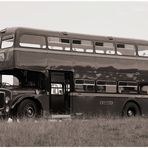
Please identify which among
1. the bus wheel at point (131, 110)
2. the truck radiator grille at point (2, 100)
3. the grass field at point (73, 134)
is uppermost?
the truck radiator grille at point (2, 100)

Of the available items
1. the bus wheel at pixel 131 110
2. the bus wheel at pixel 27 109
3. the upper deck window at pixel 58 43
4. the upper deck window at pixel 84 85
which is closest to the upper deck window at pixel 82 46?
the upper deck window at pixel 58 43

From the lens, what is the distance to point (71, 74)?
64.7ft

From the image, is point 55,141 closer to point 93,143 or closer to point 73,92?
point 93,143

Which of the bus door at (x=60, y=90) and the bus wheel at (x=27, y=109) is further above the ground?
the bus door at (x=60, y=90)

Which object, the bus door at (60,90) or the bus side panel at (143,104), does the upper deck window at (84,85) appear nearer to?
the bus door at (60,90)

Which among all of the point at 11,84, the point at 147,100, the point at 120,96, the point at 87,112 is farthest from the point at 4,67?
the point at 147,100

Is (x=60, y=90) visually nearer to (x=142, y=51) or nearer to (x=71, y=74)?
(x=71, y=74)

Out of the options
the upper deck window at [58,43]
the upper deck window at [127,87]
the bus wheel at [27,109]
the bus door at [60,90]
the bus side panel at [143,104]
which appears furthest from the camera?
the bus side panel at [143,104]

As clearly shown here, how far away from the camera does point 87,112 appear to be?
20.2 metres

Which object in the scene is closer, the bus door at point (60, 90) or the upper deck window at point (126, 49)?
the bus door at point (60, 90)

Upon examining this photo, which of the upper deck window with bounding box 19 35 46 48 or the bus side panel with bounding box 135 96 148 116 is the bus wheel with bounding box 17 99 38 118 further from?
the bus side panel with bounding box 135 96 148 116

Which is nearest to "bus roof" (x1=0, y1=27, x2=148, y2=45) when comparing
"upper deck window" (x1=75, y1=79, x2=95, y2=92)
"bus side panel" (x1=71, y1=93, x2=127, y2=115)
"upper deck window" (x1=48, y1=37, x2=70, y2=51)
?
"upper deck window" (x1=48, y1=37, x2=70, y2=51)

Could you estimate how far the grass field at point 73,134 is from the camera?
1154cm

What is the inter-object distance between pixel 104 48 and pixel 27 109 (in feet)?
15.1
